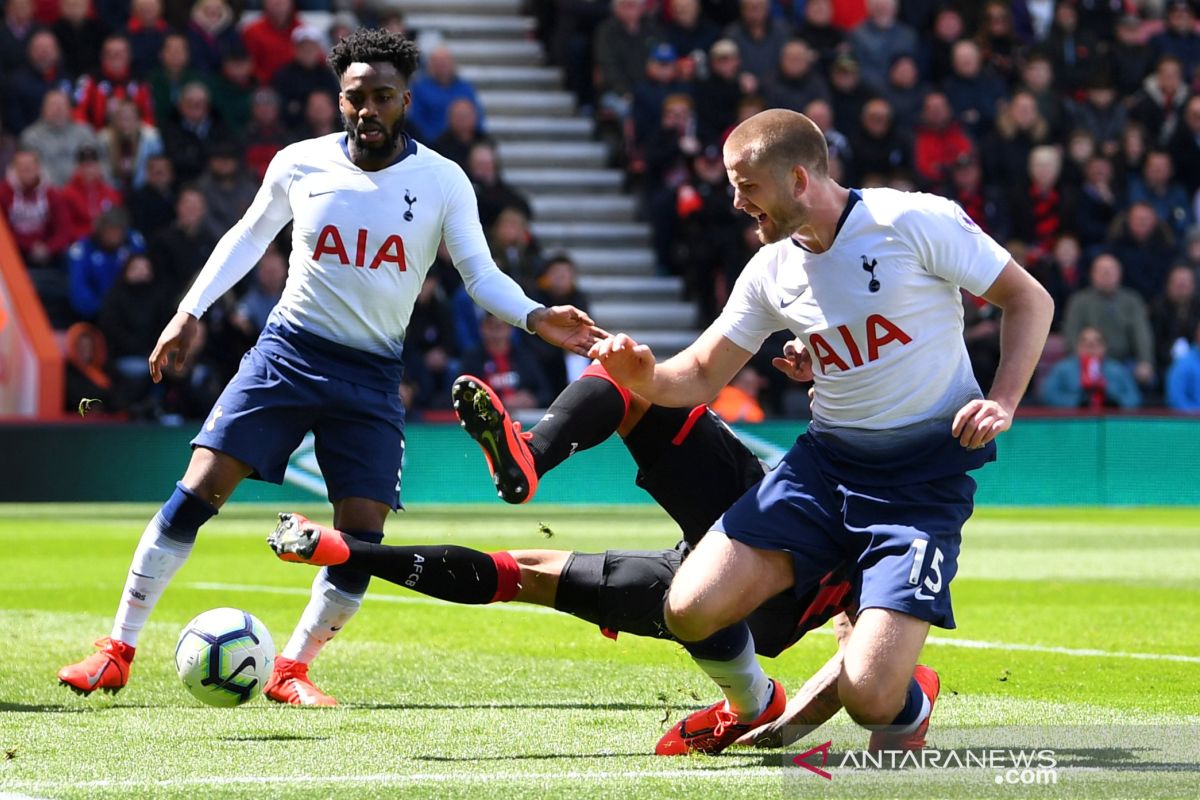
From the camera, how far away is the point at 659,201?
2141 cm

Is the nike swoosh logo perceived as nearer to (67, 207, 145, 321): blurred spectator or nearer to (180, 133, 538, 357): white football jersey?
(180, 133, 538, 357): white football jersey

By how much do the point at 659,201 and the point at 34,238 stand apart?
6.56 metres

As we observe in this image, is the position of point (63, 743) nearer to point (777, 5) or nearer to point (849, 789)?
point (849, 789)

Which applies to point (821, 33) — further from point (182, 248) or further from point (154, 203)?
point (182, 248)

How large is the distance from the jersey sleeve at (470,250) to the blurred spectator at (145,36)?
43.1ft

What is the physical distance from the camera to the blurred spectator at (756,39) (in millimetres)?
21938

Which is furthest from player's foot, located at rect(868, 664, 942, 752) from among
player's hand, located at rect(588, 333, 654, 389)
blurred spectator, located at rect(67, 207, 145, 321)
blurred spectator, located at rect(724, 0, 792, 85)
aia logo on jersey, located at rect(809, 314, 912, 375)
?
blurred spectator, located at rect(724, 0, 792, 85)

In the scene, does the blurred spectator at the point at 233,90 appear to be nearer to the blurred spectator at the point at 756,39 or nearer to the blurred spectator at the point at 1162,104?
the blurred spectator at the point at 756,39

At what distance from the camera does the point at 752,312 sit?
617 cm

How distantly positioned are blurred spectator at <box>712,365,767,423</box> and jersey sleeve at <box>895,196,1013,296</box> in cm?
1274

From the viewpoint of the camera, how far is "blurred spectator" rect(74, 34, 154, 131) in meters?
19.3

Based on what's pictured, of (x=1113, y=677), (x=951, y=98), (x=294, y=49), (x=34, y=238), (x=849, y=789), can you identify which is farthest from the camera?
(x=951, y=98)

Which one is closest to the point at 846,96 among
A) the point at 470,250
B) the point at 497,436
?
the point at 470,250

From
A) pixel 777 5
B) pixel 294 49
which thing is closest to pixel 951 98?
pixel 777 5
